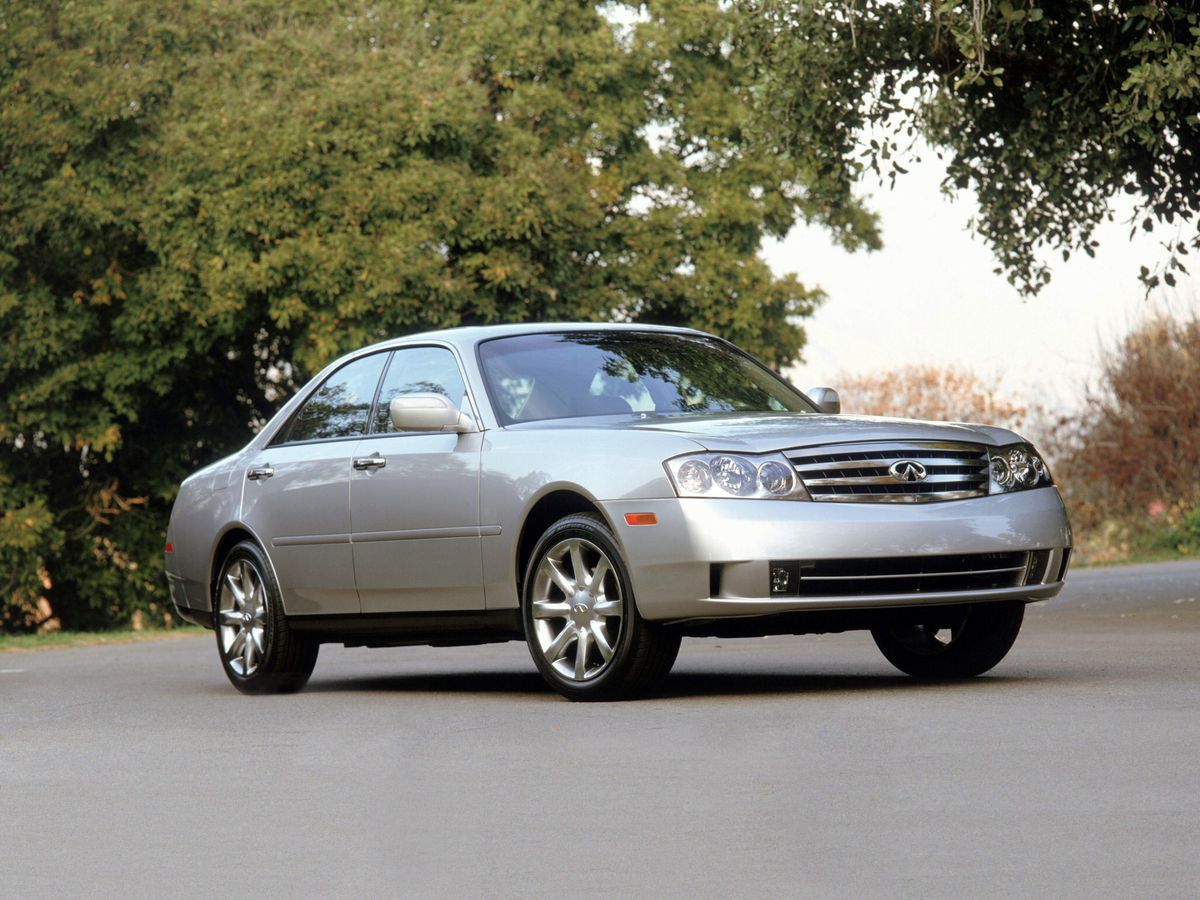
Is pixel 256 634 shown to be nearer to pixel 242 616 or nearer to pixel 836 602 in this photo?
pixel 242 616

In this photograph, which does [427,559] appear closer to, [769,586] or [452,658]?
[769,586]

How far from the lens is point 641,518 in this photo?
8.66 metres

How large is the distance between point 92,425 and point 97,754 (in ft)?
77.6

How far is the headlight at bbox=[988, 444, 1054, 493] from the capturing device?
363 inches

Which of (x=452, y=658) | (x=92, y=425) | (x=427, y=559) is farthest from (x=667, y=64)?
(x=427, y=559)

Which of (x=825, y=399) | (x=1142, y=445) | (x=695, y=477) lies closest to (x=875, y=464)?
(x=695, y=477)

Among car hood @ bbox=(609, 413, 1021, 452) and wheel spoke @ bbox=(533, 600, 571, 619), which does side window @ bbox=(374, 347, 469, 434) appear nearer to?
car hood @ bbox=(609, 413, 1021, 452)

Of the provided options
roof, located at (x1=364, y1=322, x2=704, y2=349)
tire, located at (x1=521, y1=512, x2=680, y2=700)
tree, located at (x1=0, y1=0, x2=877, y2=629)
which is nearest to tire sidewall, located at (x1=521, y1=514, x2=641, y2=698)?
tire, located at (x1=521, y1=512, x2=680, y2=700)

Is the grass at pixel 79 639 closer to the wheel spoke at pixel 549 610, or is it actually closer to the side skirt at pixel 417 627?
the side skirt at pixel 417 627

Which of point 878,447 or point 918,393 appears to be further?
point 918,393

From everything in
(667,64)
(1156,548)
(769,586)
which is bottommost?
(1156,548)

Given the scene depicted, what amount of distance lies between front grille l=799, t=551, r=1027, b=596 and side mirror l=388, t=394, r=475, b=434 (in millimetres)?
1928

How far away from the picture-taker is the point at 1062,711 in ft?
26.7

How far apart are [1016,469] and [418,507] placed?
2.74 m
